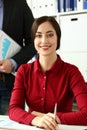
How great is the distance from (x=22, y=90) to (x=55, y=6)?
214cm

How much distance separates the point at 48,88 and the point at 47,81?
0.04 meters

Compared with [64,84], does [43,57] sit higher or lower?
higher

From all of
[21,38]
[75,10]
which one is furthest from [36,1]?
[21,38]

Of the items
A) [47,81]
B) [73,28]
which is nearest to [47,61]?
[47,81]

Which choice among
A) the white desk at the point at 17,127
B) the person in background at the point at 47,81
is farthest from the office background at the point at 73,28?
the white desk at the point at 17,127

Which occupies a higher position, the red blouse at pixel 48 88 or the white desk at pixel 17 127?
the red blouse at pixel 48 88

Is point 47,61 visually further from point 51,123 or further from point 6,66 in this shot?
point 51,123

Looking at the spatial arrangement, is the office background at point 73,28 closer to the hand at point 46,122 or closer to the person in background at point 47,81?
the person in background at point 47,81

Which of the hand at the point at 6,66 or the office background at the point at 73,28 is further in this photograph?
the office background at the point at 73,28

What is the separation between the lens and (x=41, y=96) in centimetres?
164

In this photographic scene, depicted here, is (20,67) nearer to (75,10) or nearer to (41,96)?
(41,96)

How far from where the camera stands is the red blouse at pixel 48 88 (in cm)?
163

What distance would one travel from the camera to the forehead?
1.68 m

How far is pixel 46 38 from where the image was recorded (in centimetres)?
168
